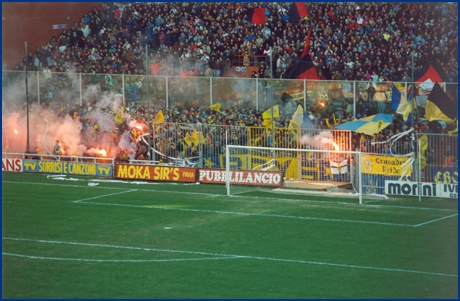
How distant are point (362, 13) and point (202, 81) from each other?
23.1 ft

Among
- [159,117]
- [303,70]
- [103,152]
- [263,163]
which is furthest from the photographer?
[303,70]

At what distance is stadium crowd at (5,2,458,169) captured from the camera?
27.3 metres

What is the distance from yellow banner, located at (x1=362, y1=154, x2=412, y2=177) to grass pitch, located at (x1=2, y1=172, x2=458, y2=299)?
1.14 m

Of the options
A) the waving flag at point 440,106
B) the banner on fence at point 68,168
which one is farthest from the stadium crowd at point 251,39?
the banner on fence at point 68,168

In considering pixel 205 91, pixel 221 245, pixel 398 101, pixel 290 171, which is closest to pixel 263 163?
pixel 290 171

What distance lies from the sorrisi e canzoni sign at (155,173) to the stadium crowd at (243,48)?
4.80 feet

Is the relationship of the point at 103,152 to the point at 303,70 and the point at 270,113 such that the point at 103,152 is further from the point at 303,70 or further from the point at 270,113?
the point at 303,70

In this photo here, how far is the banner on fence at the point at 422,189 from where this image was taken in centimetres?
2150

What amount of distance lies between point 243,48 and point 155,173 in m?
8.32

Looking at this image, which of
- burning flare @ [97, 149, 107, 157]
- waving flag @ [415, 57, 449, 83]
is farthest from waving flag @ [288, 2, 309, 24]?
burning flare @ [97, 149, 107, 157]

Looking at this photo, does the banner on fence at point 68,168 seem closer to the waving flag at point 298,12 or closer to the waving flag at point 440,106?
the waving flag at point 298,12

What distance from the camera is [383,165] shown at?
22750 millimetres

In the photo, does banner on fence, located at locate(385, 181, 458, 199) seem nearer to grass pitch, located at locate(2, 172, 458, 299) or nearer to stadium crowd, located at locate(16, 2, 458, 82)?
grass pitch, located at locate(2, 172, 458, 299)

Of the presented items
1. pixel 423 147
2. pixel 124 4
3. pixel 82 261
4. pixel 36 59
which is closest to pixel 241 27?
pixel 124 4
